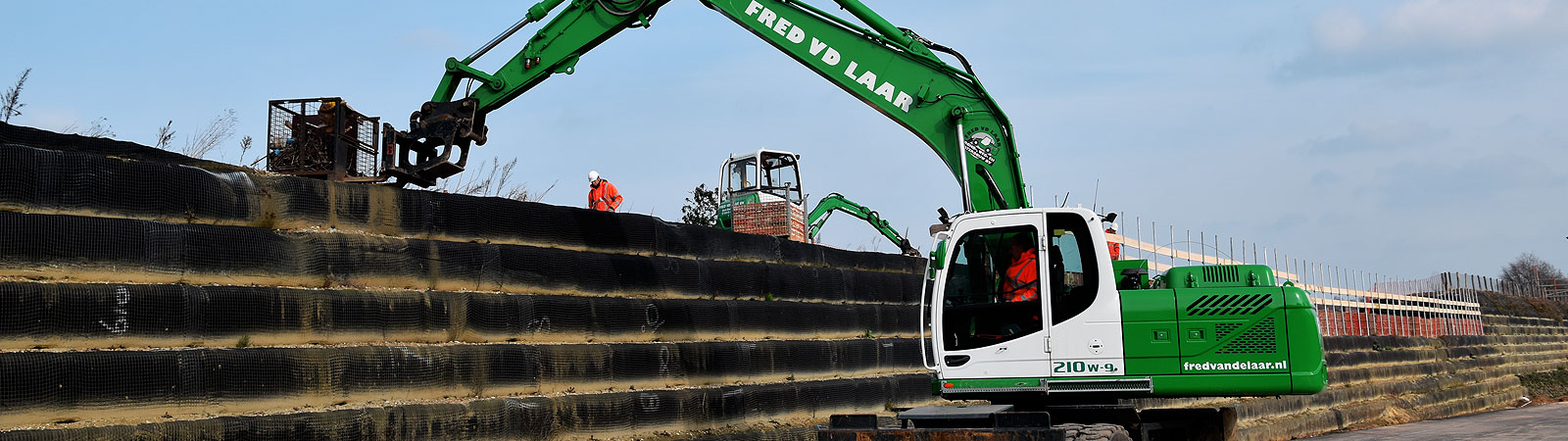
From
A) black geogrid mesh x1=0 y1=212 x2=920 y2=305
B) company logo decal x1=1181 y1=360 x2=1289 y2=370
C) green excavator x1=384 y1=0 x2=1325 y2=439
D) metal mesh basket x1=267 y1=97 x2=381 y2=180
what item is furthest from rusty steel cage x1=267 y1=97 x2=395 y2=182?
company logo decal x1=1181 y1=360 x2=1289 y2=370

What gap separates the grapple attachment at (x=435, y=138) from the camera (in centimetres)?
1273

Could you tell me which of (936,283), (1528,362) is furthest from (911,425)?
(1528,362)

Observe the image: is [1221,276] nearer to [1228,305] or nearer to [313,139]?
[1228,305]

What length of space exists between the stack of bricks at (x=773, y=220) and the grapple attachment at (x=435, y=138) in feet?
19.6

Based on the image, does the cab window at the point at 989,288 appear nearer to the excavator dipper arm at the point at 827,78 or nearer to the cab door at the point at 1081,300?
the cab door at the point at 1081,300

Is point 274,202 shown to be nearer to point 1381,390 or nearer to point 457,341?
point 457,341

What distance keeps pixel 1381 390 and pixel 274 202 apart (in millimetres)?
24142

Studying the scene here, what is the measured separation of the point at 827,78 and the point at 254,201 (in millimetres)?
5466

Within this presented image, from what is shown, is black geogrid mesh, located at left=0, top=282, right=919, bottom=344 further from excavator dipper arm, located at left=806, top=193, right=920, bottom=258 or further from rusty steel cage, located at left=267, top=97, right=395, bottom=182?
excavator dipper arm, located at left=806, top=193, right=920, bottom=258

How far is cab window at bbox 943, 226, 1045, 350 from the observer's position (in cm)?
920

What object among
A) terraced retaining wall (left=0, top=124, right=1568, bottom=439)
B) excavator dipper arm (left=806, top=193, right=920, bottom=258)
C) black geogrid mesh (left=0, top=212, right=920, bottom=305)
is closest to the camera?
terraced retaining wall (left=0, top=124, right=1568, bottom=439)

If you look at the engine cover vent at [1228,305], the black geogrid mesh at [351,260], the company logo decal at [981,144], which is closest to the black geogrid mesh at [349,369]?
the black geogrid mesh at [351,260]

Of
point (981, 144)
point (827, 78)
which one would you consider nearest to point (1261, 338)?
point (981, 144)

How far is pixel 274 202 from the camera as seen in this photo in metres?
8.50
